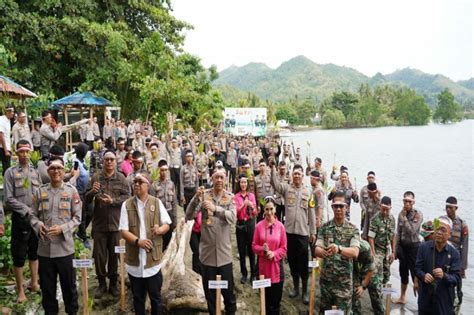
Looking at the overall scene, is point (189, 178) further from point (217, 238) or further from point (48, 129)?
point (217, 238)

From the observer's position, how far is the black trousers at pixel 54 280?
163 inches

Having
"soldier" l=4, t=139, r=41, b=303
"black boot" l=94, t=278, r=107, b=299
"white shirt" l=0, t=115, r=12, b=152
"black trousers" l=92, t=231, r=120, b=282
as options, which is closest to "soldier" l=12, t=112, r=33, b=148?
"white shirt" l=0, t=115, r=12, b=152

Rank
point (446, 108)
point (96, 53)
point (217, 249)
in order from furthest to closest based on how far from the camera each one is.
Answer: point (446, 108) < point (96, 53) < point (217, 249)

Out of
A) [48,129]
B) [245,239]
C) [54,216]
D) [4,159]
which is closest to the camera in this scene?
[54,216]

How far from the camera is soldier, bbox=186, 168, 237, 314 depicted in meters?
4.54

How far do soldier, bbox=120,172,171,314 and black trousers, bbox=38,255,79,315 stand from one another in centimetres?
70

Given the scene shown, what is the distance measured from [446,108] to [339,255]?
11164cm

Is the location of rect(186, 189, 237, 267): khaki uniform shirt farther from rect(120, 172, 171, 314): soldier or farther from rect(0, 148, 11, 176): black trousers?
rect(0, 148, 11, 176): black trousers

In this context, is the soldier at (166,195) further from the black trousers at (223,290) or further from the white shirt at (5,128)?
the white shirt at (5,128)

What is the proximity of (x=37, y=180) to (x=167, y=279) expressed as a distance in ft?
7.53

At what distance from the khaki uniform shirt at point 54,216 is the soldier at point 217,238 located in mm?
1544

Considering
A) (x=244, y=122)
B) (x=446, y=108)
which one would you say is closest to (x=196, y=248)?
(x=244, y=122)

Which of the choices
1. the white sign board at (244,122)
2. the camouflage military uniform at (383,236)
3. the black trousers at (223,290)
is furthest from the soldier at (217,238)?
the white sign board at (244,122)

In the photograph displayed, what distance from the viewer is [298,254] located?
605 centimetres
